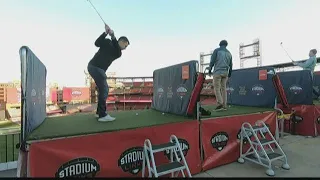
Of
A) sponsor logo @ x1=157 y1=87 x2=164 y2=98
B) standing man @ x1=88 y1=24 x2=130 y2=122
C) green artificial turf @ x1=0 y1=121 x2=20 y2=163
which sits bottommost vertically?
green artificial turf @ x1=0 y1=121 x2=20 y2=163

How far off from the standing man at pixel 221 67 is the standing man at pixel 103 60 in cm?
200

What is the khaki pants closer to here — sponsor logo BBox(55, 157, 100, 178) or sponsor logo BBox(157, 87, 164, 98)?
sponsor logo BBox(157, 87, 164, 98)

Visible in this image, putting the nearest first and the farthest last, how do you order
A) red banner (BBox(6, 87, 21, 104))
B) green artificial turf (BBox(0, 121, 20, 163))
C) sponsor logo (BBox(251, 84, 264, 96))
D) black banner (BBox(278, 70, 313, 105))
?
green artificial turf (BBox(0, 121, 20, 163))
sponsor logo (BBox(251, 84, 264, 96))
black banner (BBox(278, 70, 313, 105))
red banner (BBox(6, 87, 21, 104))

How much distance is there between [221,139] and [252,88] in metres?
2.55

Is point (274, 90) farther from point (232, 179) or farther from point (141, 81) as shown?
point (141, 81)

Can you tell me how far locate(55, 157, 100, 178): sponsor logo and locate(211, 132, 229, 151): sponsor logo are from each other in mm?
1947

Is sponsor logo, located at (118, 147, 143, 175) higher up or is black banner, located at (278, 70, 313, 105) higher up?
black banner, located at (278, 70, 313, 105)

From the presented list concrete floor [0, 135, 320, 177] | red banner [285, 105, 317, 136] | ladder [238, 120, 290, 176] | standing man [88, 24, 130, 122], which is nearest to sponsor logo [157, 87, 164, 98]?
standing man [88, 24, 130, 122]

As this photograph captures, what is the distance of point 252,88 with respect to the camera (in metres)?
5.18

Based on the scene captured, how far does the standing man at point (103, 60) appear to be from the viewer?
2.96 metres

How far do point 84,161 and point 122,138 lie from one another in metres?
0.51

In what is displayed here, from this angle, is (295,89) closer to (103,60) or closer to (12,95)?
(103,60)

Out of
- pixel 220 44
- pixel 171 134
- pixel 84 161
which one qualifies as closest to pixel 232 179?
pixel 171 134

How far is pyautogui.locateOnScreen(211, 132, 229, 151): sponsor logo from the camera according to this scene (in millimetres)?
3229
